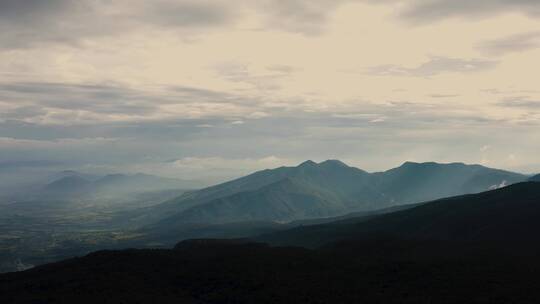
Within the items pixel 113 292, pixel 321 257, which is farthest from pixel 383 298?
pixel 113 292

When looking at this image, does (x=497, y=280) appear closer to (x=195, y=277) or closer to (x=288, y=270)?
(x=288, y=270)

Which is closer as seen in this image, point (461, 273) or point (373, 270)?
point (461, 273)

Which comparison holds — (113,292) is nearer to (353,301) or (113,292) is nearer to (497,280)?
(353,301)

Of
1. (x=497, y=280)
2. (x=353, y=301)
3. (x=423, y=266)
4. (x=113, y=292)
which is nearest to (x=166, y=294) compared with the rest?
(x=113, y=292)

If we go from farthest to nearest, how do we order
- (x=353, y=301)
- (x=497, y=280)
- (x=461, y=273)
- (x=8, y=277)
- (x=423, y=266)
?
(x=8, y=277) < (x=423, y=266) < (x=461, y=273) < (x=497, y=280) < (x=353, y=301)

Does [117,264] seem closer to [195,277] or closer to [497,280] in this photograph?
[195,277]

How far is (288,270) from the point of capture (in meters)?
172

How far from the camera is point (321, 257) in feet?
632

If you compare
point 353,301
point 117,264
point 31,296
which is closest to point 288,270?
point 353,301

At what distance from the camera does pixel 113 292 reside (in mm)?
150375

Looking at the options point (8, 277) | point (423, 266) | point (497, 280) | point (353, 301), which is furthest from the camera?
point (8, 277)

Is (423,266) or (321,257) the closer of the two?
(423,266)

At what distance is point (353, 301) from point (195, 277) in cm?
6399

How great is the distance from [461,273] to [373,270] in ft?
94.1
